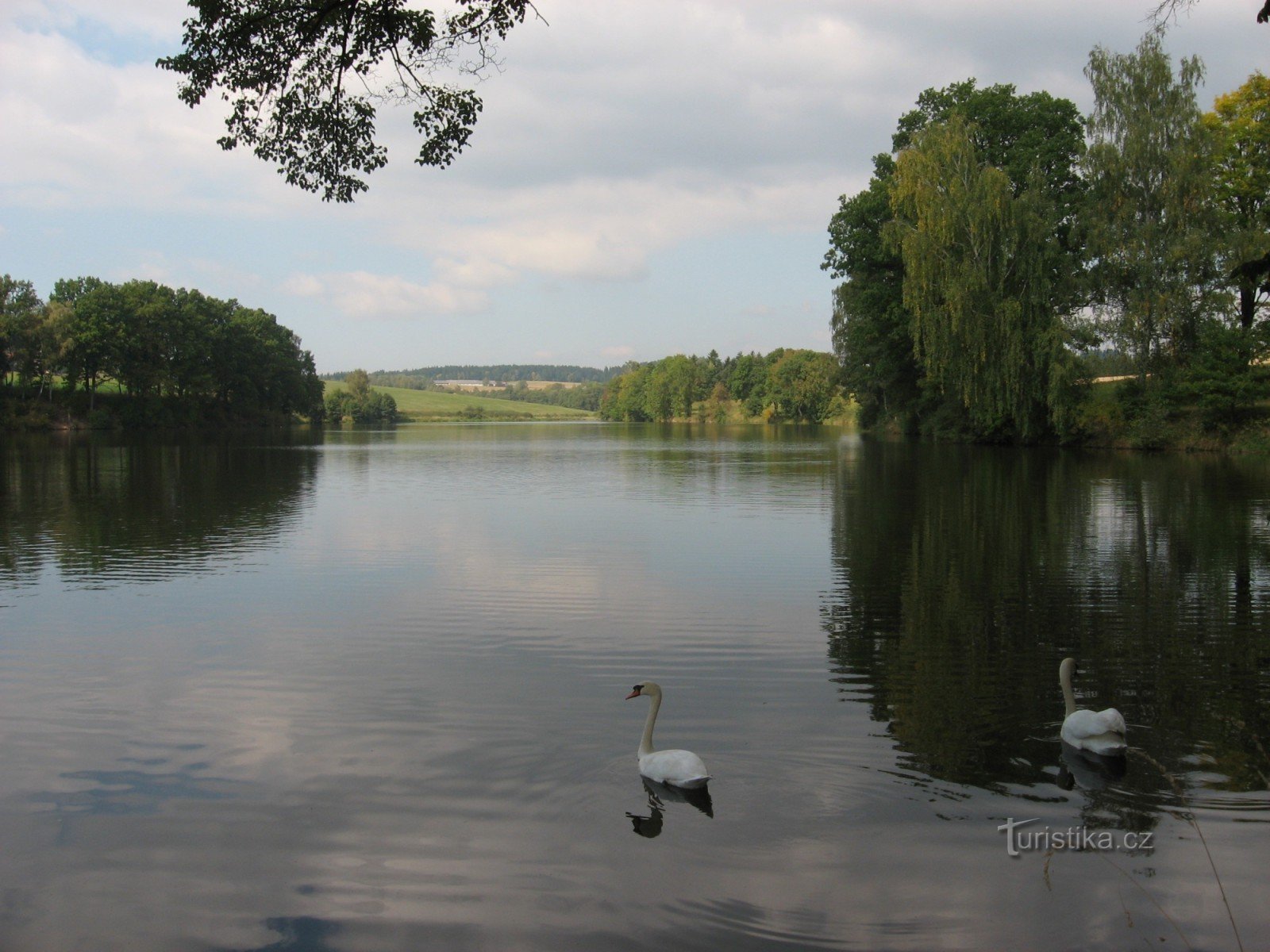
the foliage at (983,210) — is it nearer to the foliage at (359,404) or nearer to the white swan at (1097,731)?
the white swan at (1097,731)

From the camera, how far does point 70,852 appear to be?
5773 mm

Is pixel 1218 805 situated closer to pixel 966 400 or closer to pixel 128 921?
pixel 128 921

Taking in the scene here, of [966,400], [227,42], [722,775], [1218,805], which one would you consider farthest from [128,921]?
[966,400]

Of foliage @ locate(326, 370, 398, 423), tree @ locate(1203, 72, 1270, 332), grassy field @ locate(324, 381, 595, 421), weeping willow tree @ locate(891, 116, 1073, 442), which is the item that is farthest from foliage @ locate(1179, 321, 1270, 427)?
grassy field @ locate(324, 381, 595, 421)

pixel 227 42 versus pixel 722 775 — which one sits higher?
pixel 227 42

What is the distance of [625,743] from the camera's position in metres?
7.45

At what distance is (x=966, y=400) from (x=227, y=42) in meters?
40.1

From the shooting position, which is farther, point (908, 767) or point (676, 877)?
point (908, 767)

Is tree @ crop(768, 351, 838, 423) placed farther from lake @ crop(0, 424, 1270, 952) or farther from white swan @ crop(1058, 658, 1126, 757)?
white swan @ crop(1058, 658, 1126, 757)

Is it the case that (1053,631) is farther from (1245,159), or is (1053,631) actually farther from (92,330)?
(92,330)

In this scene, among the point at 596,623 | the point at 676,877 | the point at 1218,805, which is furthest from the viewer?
the point at 596,623

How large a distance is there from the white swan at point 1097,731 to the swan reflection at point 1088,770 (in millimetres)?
38

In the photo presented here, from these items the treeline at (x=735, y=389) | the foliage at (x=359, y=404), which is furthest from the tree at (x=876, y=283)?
the foliage at (x=359, y=404)

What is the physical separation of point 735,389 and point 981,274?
380 feet
